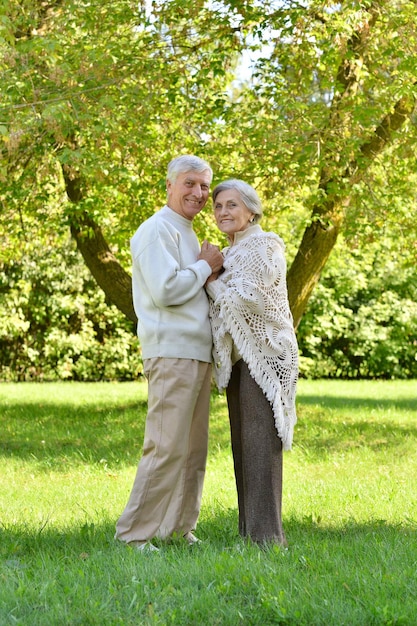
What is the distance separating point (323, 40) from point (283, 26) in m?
0.42

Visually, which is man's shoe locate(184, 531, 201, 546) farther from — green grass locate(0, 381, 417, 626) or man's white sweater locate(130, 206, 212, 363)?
man's white sweater locate(130, 206, 212, 363)

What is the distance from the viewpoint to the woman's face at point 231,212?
4648mm

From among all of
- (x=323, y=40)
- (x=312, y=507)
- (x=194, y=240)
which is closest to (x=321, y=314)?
(x=323, y=40)

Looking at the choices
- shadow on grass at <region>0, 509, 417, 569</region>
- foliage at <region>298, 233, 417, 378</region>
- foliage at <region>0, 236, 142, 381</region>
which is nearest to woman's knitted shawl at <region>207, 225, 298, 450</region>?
shadow on grass at <region>0, 509, 417, 569</region>

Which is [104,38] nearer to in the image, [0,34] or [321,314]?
[0,34]

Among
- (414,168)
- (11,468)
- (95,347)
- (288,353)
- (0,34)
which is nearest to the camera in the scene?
(288,353)

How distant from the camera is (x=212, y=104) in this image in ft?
32.9

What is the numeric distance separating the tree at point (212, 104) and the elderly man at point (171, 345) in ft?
8.78

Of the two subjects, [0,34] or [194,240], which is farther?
[0,34]

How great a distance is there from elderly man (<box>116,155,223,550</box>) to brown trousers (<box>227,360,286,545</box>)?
0.96 ft

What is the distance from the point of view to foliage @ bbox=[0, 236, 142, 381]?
17312 mm

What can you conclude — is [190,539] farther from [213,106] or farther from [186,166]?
[213,106]

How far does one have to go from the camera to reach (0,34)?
601cm

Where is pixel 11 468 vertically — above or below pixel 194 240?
below
